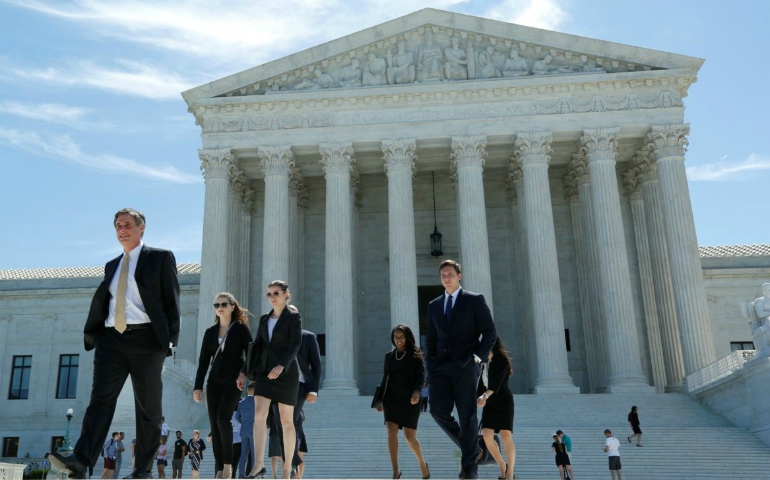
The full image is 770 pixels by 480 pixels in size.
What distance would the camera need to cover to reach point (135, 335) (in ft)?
24.3

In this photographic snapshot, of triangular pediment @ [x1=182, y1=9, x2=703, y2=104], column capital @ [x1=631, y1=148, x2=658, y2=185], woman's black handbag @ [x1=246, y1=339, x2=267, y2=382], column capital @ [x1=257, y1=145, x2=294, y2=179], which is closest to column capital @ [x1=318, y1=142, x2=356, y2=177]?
column capital @ [x1=257, y1=145, x2=294, y2=179]

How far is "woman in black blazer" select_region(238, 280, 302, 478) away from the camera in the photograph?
9.89 m

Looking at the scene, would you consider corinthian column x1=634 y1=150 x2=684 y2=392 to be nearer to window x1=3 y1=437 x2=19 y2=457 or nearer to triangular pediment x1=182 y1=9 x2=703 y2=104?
triangular pediment x1=182 y1=9 x2=703 y2=104

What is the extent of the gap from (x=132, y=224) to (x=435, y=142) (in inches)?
1093

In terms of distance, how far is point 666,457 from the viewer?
2219 cm

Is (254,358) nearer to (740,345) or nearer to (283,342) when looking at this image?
(283,342)

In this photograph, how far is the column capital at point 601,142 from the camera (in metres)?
33.5

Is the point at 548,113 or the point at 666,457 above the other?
the point at 548,113

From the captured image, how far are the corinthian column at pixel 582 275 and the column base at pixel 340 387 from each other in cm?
1195

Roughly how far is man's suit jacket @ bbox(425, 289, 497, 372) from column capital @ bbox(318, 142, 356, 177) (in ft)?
82.4

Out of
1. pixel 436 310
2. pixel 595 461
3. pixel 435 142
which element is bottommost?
pixel 595 461

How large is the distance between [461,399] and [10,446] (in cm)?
3987

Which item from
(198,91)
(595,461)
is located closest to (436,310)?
(595,461)

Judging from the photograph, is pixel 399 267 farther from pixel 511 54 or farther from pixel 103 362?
pixel 103 362
